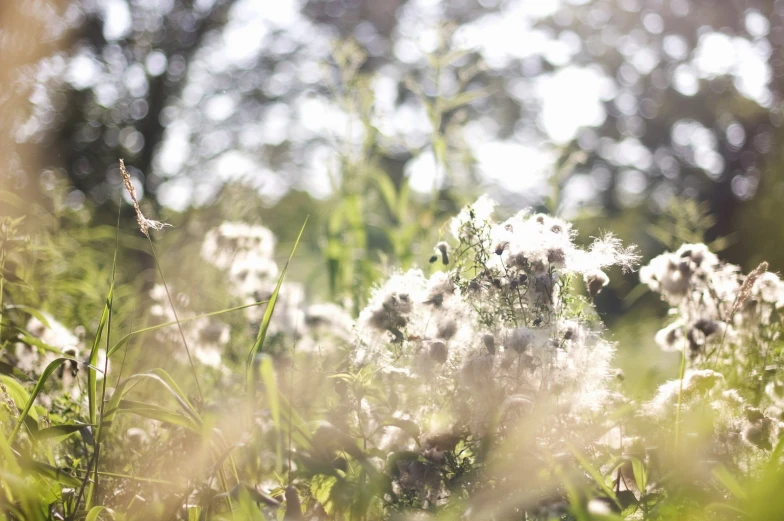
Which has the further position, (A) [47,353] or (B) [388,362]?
(A) [47,353]

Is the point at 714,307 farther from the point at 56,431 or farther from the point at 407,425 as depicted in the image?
the point at 56,431

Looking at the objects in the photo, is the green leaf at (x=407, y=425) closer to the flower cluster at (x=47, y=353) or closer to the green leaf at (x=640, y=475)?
the green leaf at (x=640, y=475)

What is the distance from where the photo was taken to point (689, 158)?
21922mm

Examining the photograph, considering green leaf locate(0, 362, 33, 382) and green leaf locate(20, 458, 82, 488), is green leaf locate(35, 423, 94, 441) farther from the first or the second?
green leaf locate(0, 362, 33, 382)

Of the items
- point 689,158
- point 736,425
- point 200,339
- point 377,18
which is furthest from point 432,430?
point 689,158

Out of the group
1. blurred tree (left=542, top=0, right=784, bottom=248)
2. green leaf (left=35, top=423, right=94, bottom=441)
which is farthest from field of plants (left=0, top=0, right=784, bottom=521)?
blurred tree (left=542, top=0, right=784, bottom=248)

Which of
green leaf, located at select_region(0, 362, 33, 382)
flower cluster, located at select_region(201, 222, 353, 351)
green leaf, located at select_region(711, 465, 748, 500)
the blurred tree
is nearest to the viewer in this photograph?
green leaf, located at select_region(711, 465, 748, 500)

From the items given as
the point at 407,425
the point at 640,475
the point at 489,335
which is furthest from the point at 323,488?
the point at 640,475

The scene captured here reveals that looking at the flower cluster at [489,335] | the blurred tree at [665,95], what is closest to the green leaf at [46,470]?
the flower cluster at [489,335]

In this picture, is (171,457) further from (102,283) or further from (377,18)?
(377,18)

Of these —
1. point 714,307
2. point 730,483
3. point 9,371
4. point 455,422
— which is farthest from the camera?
point 714,307

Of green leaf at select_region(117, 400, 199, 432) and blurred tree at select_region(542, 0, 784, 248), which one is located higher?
green leaf at select_region(117, 400, 199, 432)

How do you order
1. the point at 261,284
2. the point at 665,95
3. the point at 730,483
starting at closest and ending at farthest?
the point at 730,483 → the point at 261,284 → the point at 665,95

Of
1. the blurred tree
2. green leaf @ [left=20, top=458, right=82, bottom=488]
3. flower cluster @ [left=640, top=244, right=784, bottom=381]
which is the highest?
green leaf @ [left=20, top=458, right=82, bottom=488]
